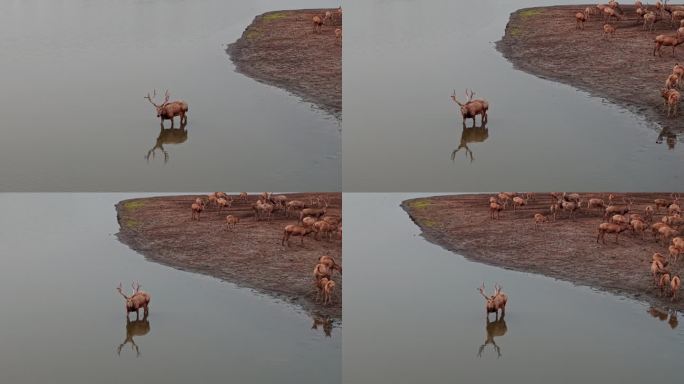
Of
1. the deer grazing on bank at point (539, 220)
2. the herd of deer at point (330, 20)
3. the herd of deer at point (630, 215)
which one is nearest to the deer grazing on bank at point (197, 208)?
the herd of deer at point (330, 20)

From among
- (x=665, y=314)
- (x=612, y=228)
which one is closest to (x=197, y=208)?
(x=612, y=228)

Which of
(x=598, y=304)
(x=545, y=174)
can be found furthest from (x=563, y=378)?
(x=545, y=174)

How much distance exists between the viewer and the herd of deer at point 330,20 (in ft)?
72.8

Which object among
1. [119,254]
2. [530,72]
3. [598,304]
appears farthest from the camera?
[530,72]

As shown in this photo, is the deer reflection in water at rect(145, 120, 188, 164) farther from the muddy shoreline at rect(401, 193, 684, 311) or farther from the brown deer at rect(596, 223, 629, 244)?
the brown deer at rect(596, 223, 629, 244)

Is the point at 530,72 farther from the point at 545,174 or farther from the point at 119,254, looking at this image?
the point at 119,254

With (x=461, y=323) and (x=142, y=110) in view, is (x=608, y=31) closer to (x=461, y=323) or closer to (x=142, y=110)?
(x=461, y=323)

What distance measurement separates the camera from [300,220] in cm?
1973

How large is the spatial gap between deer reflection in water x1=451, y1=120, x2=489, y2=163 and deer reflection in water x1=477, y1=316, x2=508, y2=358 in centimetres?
255

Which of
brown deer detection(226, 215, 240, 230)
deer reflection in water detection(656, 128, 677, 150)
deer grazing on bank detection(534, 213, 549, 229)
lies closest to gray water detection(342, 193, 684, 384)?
deer grazing on bank detection(534, 213, 549, 229)

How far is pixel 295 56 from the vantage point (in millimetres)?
21609

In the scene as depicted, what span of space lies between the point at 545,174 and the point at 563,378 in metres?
3.33

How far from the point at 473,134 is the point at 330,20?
4.14 meters

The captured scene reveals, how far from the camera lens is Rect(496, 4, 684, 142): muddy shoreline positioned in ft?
66.8
